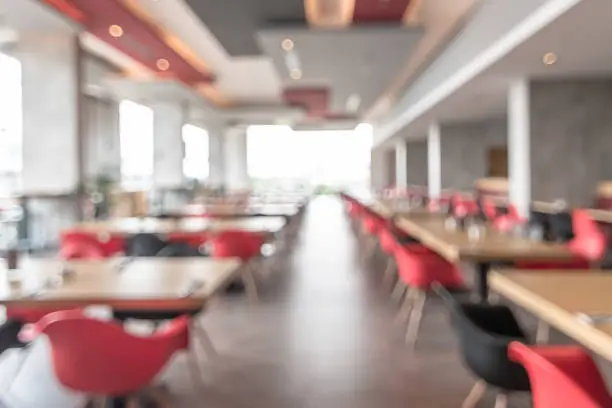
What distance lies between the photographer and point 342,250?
12.2 m

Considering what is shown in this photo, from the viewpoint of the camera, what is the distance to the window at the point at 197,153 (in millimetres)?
27344

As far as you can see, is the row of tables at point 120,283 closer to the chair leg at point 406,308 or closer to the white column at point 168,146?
the chair leg at point 406,308

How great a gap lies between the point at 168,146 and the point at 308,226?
4.64 metres

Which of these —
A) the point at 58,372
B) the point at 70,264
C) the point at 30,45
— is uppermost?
the point at 30,45

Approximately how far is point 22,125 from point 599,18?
28.2 ft

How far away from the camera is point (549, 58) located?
27.9ft

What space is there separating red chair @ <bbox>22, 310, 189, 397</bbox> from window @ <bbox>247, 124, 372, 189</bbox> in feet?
97.5

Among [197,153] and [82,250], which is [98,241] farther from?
[197,153]

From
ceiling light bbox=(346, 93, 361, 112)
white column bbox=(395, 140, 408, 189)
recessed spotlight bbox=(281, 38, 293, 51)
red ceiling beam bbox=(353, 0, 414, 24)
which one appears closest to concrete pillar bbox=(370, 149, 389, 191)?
white column bbox=(395, 140, 408, 189)

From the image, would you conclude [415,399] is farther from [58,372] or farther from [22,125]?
[22,125]

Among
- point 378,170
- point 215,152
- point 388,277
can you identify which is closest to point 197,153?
point 215,152

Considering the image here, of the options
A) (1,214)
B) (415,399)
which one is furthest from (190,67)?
(415,399)

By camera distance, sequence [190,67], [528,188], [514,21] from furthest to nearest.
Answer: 1. [190,67]
2. [528,188]
3. [514,21]

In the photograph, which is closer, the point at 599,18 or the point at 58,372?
the point at 58,372
